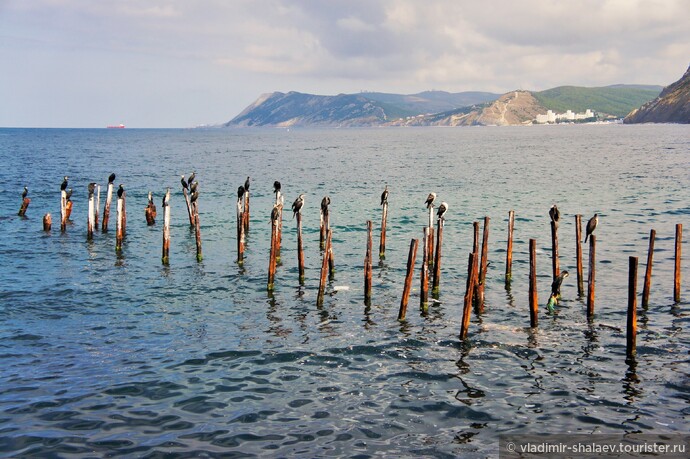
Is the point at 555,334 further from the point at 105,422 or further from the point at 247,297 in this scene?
the point at 105,422

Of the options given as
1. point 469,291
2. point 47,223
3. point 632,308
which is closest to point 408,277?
point 469,291

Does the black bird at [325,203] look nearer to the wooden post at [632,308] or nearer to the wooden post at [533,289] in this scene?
the wooden post at [533,289]

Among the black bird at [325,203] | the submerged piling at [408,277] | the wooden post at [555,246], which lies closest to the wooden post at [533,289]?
the wooden post at [555,246]

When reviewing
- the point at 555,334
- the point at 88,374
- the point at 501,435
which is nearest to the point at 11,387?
the point at 88,374

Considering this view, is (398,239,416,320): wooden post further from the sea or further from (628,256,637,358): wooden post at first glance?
(628,256,637,358): wooden post

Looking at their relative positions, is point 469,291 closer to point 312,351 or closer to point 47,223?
point 312,351

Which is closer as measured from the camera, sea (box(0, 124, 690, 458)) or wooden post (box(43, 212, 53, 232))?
sea (box(0, 124, 690, 458))

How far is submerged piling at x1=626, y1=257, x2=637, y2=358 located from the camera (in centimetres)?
1399

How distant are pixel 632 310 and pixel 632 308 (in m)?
0.07

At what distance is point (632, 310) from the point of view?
561 inches

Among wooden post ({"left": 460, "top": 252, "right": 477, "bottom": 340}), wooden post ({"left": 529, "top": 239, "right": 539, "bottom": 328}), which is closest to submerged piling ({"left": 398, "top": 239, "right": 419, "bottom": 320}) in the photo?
wooden post ({"left": 460, "top": 252, "right": 477, "bottom": 340})

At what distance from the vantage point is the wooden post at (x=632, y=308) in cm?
1398

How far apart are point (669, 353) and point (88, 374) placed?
47.3 feet

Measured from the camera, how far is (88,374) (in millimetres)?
13969
